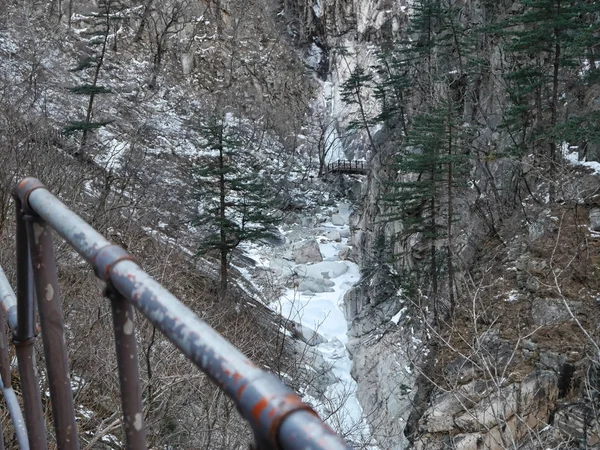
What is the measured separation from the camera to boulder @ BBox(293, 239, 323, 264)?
24547 millimetres

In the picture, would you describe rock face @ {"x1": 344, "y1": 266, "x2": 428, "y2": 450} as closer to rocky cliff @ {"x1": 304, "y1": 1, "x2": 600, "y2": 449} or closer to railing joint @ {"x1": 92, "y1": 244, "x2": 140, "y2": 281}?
rocky cliff @ {"x1": 304, "y1": 1, "x2": 600, "y2": 449}

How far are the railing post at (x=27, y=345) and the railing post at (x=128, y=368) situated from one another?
0.36 m

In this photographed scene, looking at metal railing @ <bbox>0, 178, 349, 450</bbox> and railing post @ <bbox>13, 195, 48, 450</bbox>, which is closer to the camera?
metal railing @ <bbox>0, 178, 349, 450</bbox>

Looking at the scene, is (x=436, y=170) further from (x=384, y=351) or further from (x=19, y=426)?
(x=19, y=426)

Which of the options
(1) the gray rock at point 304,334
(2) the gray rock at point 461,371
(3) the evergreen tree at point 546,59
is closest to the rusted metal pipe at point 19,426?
(2) the gray rock at point 461,371

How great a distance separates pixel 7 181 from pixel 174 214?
1233 cm

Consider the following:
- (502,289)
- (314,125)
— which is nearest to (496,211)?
(502,289)

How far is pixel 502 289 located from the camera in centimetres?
1201

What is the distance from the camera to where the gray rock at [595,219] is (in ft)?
38.3

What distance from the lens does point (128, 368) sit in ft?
2.48

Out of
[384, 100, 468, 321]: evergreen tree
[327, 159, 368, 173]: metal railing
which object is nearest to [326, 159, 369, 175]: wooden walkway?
[327, 159, 368, 173]: metal railing

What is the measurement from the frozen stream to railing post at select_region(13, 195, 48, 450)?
14909 millimetres

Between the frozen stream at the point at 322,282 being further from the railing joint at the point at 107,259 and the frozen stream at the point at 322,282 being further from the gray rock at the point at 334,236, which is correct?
the railing joint at the point at 107,259

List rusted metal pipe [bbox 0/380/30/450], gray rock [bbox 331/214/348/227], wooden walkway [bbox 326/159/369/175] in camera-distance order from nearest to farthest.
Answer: rusted metal pipe [bbox 0/380/30/450], gray rock [bbox 331/214/348/227], wooden walkway [bbox 326/159/369/175]
